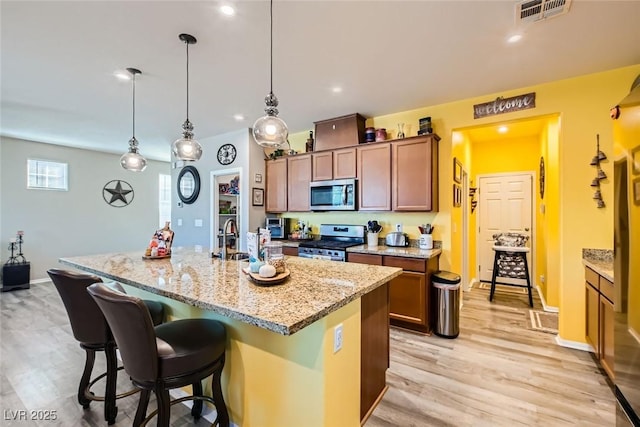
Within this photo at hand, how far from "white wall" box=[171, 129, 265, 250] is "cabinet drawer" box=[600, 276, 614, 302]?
4202 millimetres

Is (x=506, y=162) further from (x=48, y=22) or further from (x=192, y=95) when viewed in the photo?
(x=48, y=22)

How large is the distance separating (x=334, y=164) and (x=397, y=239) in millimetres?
1395

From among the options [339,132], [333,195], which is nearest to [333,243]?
[333,195]

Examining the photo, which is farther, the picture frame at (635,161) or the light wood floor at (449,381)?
the light wood floor at (449,381)

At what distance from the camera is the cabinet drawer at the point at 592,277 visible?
239 cm

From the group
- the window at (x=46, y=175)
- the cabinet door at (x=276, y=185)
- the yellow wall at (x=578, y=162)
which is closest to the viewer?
the yellow wall at (x=578, y=162)

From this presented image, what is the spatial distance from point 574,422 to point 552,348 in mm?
1206

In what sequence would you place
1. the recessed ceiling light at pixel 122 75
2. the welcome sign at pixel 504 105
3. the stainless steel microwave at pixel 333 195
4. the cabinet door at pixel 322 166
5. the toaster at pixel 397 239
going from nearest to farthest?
1. the recessed ceiling light at pixel 122 75
2. the welcome sign at pixel 504 105
3. the toaster at pixel 397 239
4. the stainless steel microwave at pixel 333 195
5. the cabinet door at pixel 322 166

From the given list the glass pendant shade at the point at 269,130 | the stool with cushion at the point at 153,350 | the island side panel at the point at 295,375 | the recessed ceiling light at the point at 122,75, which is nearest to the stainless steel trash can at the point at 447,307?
the island side panel at the point at 295,375

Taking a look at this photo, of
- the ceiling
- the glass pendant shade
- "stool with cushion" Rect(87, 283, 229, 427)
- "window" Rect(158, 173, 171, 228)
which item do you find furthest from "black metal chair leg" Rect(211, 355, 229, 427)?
"window" Rect(158, 173, 171, 228)

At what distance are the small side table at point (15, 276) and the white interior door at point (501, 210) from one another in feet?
27.9

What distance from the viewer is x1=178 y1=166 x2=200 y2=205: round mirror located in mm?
5355

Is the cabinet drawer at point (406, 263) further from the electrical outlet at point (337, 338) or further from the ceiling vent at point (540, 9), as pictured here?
the ceiling vent at point (540, 9)

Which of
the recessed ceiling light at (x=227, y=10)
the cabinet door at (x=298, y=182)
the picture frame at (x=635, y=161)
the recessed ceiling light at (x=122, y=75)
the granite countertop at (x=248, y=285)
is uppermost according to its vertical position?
the recessed ceiling light at (x=122, y=75)
